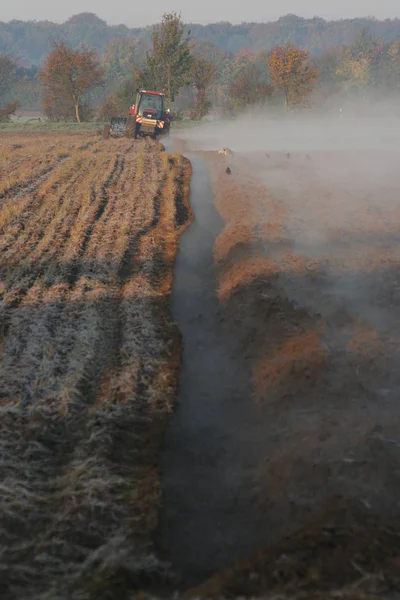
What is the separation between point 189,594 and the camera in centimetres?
423

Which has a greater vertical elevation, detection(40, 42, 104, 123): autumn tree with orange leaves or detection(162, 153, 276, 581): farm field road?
detection(40, 42, 104, 123): autumn tree with orange leaves

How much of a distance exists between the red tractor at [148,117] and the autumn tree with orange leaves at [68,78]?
23.8m

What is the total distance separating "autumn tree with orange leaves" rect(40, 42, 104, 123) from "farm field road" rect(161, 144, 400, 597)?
46274mm

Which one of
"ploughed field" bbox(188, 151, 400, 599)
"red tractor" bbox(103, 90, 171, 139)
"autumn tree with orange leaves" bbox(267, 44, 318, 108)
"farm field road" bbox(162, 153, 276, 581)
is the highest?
"autumn tree with orange leaves" bbox(267, 44, 318, 108)

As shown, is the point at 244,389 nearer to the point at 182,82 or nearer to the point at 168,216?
the point at 168,216

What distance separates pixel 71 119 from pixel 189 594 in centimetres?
6420

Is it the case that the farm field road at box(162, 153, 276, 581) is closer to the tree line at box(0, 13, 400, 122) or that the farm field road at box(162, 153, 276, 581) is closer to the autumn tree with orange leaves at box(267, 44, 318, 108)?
the tree line at box(0, 13, 400, 122)

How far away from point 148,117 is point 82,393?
26586 millimetres

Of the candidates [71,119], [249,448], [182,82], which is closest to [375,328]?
[249,448]

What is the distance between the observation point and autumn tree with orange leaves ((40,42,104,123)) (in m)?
53.9

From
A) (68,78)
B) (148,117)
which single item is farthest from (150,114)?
(68,78)

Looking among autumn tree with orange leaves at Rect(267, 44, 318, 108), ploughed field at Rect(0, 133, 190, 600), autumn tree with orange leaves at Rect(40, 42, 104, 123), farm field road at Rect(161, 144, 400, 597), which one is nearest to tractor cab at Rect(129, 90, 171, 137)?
ploughed field at Rect(0, 133, 190, 600)

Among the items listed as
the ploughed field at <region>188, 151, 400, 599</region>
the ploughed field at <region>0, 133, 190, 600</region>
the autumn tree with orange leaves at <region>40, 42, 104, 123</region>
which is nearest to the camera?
the ploughed field at <region>188, 151, 400, 599</region>

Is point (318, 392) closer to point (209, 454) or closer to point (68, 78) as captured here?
point (209, 454)
